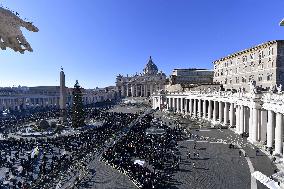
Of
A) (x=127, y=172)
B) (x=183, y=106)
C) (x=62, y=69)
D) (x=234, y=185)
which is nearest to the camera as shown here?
(x=234, y=185)

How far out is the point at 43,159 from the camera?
37750mm

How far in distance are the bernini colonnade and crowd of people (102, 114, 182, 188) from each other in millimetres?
11458

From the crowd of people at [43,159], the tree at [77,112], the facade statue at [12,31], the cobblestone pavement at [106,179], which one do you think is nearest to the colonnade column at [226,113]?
the crowd of people at [43,159]

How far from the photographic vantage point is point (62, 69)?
75.3 m

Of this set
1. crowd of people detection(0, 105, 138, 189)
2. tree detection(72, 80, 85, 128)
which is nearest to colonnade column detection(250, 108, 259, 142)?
crowd of people detection(0, 105, 138, 189)

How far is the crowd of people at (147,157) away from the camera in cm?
3047

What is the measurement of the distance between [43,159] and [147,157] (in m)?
12.5

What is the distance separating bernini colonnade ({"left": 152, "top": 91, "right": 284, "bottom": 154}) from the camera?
36906 millimetres

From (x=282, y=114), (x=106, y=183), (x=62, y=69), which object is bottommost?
(x=106, y=183)

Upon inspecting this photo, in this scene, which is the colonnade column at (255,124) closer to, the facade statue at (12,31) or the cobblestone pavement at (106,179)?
the cobblestone pavement at (106,179)

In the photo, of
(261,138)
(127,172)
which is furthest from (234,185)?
(261,138)

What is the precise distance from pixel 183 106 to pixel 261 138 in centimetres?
5425

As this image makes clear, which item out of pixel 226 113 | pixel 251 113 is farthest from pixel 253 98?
pixel 226 113

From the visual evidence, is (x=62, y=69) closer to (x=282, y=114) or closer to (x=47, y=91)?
(x=282, y=114)
